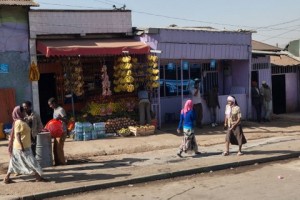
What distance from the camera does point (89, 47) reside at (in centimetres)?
1562

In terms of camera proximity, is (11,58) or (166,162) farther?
(11,58)

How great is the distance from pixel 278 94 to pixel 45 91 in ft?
38.6

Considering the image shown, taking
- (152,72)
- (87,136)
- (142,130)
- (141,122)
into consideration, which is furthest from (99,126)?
(152,72)

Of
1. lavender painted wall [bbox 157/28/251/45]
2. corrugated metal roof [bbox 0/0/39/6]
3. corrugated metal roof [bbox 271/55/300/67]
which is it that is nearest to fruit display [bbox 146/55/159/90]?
lavender painted wall [bbox 157/28/251/45]

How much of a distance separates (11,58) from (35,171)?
279 inches

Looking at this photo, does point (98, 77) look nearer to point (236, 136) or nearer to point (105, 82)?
point (105, 82)

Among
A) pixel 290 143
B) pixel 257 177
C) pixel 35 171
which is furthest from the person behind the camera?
pixel 290 143

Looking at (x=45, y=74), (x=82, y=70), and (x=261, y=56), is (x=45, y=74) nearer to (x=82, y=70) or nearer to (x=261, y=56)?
(x=82, y=70)

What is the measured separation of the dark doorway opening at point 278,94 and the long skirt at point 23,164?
52.0 feet

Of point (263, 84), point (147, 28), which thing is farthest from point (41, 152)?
point (263, 84)

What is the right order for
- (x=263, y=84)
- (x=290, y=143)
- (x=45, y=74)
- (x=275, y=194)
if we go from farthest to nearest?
(x=263, y=84) → (x=45, y=74) → (x=290, y=143) → (x=275, y=194)

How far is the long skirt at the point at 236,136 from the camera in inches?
487

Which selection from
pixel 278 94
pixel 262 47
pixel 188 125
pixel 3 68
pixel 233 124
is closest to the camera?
pixel 188 125

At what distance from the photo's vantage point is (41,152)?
1102 cm
